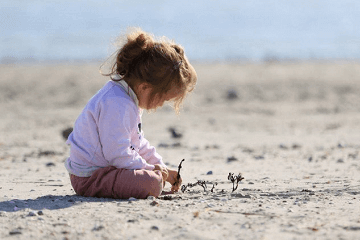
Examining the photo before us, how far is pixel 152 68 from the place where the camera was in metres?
4.09

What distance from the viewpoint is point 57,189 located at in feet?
16.0

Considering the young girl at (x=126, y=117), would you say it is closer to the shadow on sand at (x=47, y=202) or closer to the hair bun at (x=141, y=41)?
the hair bun at (x=141, y=41)

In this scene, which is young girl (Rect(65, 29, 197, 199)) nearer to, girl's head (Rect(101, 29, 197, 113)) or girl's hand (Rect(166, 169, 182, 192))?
girl's head (Rect(101, 29, 197, 113))

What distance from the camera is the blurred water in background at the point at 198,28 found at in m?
37.3

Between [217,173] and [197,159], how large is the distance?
4.15 feet

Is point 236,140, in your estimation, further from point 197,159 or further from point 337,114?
point 337,114

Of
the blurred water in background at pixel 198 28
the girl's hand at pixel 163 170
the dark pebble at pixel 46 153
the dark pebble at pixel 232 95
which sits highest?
the blurred water in background at pixel 198 28

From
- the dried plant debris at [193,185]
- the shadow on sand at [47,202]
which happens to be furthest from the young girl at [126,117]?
the dried plant debris at [193,185]

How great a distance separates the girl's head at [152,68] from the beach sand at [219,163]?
0.59 meters

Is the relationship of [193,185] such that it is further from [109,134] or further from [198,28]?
[198,28]

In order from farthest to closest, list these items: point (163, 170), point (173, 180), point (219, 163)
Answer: point (219, 163), point (173, 180), point (163, 170)

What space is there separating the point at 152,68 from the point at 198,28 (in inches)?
1993

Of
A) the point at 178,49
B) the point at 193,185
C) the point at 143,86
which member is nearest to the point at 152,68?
the point at 143,86

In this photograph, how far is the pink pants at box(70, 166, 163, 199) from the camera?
4113 millimetres
